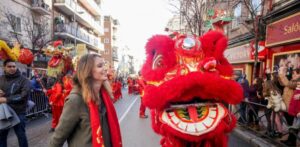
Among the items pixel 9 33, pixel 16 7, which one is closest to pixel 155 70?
pixel 9 33

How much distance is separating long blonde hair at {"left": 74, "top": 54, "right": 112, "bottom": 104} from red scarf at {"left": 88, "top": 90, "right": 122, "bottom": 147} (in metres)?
0.08

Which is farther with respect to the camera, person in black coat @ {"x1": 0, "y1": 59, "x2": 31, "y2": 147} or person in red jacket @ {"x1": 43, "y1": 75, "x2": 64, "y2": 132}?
person in red jacket @ {"x1": 43, "y1": 75, "x2": 64, "y2": 132}

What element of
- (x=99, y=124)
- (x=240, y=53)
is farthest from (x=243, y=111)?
(x=240, y=53)

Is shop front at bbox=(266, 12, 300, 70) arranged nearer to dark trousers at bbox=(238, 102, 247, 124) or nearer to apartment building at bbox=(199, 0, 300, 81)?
apartment building at bbox=(199, 0, 300, 81)

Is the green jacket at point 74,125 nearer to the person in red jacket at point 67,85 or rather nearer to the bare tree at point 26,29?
the person in red jacket at point 67,85

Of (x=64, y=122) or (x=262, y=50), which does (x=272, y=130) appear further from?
(x=262, y=50)

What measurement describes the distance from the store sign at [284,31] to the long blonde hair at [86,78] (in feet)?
35.8

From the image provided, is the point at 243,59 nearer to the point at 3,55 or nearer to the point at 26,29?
the point at 26,29

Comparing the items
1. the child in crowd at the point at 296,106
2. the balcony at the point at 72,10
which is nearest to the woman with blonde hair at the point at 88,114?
Answer: the child in crowd at the point at 296,106

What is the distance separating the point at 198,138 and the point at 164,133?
452 mm

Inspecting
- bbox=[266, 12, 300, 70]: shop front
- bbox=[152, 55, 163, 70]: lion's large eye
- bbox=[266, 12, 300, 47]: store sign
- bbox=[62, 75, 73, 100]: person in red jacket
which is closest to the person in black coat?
bbox=[152, 55, 163, 70]: lion's large eye

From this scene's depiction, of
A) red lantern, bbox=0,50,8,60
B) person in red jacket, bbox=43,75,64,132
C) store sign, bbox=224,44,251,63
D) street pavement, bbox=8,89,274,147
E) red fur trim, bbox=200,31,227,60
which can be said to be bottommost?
street pavement, bbox=8,89,274,147

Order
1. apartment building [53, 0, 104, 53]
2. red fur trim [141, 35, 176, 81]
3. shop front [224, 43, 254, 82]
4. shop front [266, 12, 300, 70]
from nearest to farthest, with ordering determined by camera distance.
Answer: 1. red fur trim [141, 35, 176, 81]
2. shop front [266, 12, 300, 70]
3. shop front [224, 43, 254, 82]
4. apartment building [53, 0, 104, 53]

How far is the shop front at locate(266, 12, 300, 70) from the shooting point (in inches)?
461
